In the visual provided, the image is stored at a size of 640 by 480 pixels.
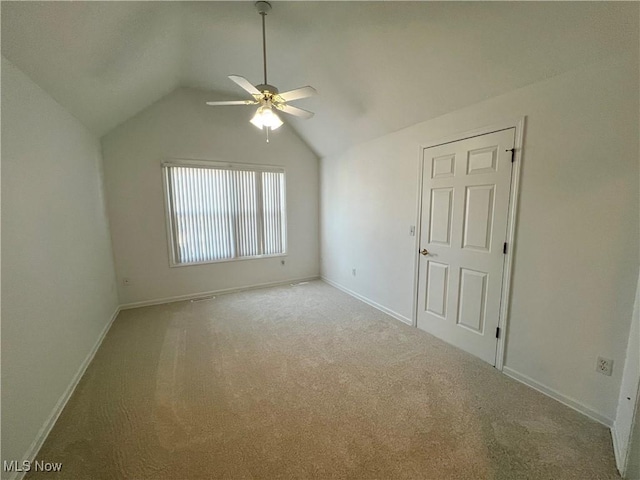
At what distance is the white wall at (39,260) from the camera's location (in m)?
1.48

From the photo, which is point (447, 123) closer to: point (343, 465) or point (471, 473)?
point (471, 473)

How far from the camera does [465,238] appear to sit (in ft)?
8.59

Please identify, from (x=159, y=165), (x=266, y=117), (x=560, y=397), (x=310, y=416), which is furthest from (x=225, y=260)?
(x=560, y=397)

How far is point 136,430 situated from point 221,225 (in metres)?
3.10

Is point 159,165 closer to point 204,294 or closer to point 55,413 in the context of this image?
point 204,294

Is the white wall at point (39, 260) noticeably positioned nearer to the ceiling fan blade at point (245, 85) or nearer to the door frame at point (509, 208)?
the ceiling fan blade at point (245, 85)

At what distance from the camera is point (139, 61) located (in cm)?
250

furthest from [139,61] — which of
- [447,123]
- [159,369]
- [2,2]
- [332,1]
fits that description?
[447,123]

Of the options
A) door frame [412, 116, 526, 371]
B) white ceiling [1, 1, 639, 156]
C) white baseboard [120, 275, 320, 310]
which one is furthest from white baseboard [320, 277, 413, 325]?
white ceiling [1, 1, 639, 156]

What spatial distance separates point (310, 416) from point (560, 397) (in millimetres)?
1937

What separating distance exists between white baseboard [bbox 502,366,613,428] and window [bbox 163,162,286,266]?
12.3ft

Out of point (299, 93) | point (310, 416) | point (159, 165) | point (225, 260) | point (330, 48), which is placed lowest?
point (310, 416)

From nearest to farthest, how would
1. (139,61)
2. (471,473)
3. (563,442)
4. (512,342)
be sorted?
(471,473), (563,442), (512,342), (139,61)

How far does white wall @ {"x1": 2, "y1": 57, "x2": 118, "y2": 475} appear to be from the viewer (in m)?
1.48
